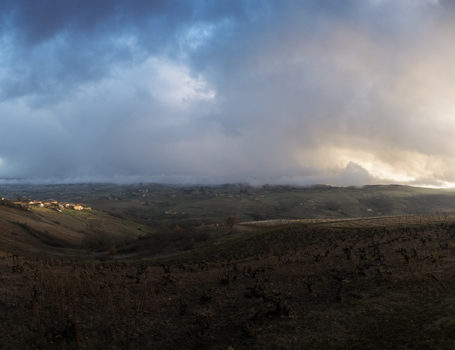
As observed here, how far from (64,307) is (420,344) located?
1315 centimetres

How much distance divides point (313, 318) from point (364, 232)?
112 ft

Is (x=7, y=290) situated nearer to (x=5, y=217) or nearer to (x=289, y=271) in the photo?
(x=289, y=271)

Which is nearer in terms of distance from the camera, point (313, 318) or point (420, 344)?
point (420, 344)

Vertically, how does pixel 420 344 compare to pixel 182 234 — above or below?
above

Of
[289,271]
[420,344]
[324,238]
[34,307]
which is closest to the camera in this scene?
[420,344]

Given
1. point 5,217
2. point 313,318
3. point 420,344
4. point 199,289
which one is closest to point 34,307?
point 199,289

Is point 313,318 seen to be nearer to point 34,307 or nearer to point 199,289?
point 199,289

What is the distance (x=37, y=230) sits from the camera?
2461 inches

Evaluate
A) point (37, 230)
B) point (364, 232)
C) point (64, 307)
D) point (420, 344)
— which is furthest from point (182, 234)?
point (420, 344)

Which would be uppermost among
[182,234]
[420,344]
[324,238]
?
[420,344]

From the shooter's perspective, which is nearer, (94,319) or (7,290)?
(94,319)

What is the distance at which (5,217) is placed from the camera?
64062 mm

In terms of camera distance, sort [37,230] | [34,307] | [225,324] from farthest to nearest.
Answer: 1. [37,230]
2. [34,307]
3. [225,324]

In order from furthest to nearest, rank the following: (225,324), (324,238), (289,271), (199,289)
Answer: (324,238)
(289,271)
(199,289)
(225,324)
